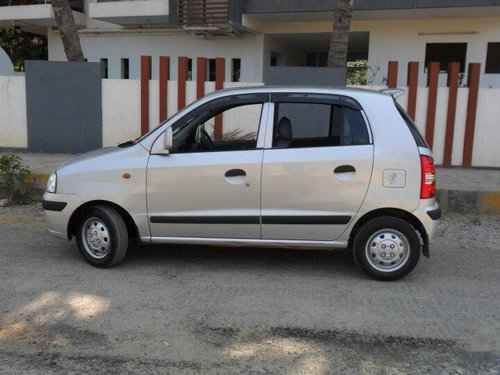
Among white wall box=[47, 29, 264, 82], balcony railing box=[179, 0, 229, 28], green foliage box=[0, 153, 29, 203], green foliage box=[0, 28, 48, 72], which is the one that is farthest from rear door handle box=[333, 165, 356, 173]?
green foliage box=[0, 28, 48, 72]

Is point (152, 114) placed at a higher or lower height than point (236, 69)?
lower

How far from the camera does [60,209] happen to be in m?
5.15

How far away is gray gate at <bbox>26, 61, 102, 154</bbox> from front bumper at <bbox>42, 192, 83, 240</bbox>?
6.28 metres

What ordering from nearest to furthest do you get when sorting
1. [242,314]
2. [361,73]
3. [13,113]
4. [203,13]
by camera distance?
[242,314] < [13,113] < [203,13] < [361,73]

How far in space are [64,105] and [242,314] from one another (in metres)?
8.53

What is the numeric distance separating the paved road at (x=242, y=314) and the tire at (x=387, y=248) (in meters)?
0.15

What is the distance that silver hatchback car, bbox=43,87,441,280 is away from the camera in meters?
4.73

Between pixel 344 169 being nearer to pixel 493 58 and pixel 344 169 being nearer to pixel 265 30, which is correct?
pixel 493 58

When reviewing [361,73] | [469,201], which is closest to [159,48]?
[361,73]

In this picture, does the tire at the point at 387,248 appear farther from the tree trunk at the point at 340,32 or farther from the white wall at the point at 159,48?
the white wall at the point at 159,48

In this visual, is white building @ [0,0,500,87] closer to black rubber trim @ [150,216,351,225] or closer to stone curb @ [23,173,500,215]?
stone curb @ [23,173,500,215]

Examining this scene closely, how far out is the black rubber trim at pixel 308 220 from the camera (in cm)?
480

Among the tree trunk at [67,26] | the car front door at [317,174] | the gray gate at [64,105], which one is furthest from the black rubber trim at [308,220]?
the tree trunk at [67,26]

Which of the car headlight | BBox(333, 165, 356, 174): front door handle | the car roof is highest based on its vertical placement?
the car roof
